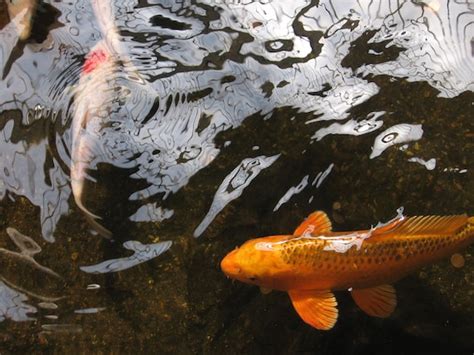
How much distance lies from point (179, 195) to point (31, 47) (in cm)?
159

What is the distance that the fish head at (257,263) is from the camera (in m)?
2.96

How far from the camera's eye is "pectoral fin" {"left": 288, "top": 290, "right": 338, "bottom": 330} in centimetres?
300

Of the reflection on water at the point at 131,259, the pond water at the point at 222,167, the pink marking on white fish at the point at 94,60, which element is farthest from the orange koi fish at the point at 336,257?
the pink marking on white fish at the point at 94,60

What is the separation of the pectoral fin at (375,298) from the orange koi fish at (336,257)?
1 cm

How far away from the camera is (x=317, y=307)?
302 cm

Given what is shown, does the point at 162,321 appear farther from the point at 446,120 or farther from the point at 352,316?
the point at 446,120

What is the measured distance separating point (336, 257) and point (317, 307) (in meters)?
0.33

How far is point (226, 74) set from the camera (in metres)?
3.84

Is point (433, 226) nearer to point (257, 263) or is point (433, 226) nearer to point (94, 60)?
point (257, 263)

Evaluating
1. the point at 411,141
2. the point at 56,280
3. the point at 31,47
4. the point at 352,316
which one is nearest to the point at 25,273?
the point at 56,280

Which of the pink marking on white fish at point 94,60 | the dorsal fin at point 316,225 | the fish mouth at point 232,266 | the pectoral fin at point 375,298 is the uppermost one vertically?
the pink marking on white fish at point 94,60

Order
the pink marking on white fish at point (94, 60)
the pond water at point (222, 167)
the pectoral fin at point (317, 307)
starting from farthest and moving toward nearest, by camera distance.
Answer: the pink marking on white fish at point (94, 60), the pond water at point (222, 167), the pectoral fin at point (317, 307)

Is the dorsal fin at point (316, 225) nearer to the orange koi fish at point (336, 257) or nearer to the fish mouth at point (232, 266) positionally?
the orange koi fish at point (336, 257)

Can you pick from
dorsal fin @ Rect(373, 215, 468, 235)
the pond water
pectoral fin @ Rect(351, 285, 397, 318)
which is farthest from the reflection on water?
dorsal fin @ Rect(373, 215, 468, 235)
